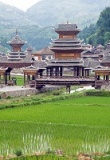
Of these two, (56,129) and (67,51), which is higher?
(67,51)

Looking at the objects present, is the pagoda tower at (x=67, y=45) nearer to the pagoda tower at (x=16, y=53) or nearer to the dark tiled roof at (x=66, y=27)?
the dark tiled roof at (x=66, y=27)

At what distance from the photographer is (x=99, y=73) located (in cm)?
4753

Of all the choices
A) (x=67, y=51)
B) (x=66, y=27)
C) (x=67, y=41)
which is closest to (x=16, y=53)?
(x=66, y=27)

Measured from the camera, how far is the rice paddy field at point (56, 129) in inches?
735

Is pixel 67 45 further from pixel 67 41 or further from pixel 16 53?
pixel 16 53

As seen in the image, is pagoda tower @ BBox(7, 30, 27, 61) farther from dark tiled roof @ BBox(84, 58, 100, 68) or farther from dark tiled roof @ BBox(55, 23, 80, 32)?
dark tiled roof @ BBox(84, 58, 100, 68)

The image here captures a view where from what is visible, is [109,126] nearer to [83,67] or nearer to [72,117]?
[72,117]

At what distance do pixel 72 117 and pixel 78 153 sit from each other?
829 cm

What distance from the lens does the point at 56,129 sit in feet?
72.4

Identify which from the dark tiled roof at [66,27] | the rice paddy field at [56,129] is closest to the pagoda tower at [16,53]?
the dark tiled roof at [66,27]

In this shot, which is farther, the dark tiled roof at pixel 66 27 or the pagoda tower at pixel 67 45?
the dark tiled roof at pixel 66 27

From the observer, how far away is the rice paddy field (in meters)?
18.7

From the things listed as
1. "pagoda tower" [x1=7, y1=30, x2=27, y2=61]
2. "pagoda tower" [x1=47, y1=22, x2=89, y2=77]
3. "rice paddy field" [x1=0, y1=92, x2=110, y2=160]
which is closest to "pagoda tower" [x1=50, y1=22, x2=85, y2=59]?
"pagoda tower" [x1=47, y1=22, x2=89, y2=77]

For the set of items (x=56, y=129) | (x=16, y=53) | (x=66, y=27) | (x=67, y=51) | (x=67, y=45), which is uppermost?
(x=66, y=27)
